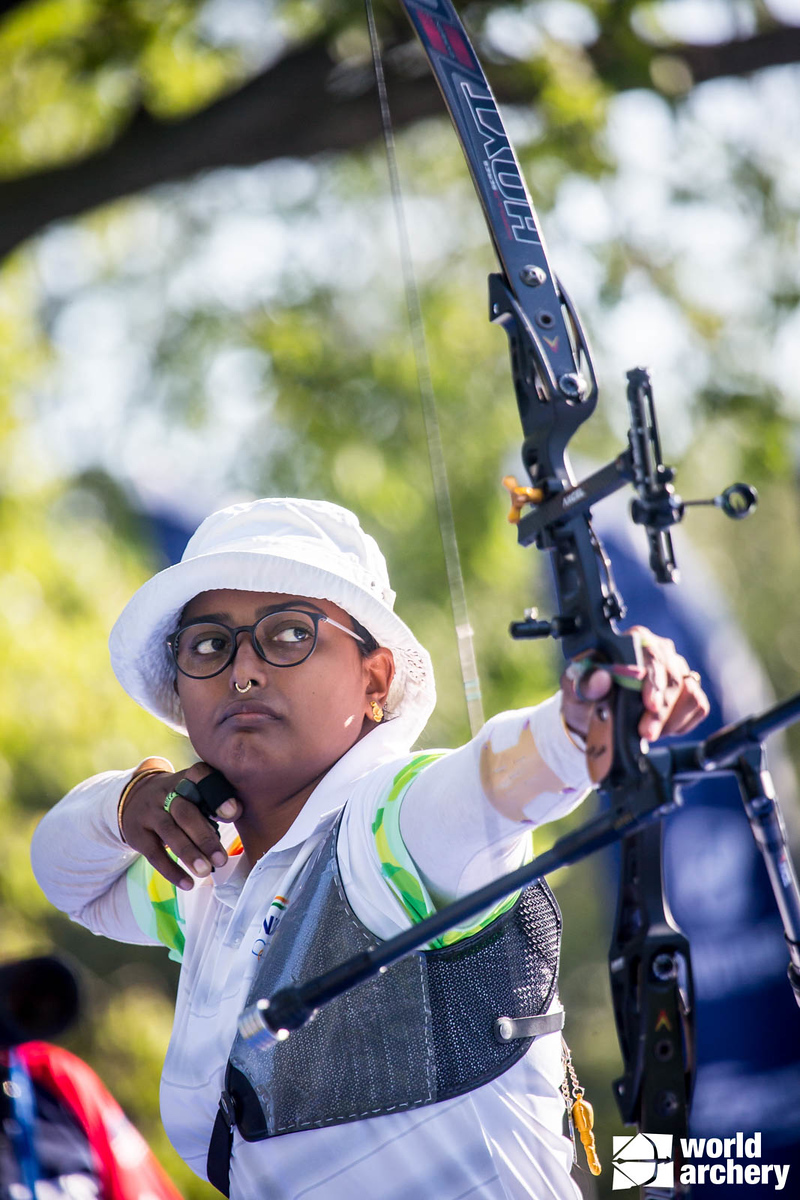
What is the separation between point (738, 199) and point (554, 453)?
145 inches

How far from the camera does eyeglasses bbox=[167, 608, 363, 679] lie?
1.65 meters

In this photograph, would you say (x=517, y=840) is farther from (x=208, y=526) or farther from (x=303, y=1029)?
(x=208, y=526)

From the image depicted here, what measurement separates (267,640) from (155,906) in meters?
0.61

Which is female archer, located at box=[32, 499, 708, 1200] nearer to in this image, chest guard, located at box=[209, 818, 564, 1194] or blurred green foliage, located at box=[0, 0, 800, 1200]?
chest guard, located at box=[209, 818, 564, 1194]

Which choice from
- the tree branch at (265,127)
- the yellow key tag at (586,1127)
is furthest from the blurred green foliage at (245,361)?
the yellow key tag at (586,1127)

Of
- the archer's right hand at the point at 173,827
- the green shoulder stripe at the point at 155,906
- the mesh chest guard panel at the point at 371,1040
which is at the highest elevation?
the archer's right hand at the point at 173,827

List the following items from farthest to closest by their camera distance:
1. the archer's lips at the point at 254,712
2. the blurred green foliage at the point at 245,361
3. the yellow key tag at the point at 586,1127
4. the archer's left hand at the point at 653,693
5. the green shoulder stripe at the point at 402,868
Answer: the blurred green foliage at the point at 245,361
the archer's lips at the point at 254,712
the yellow key tag at the point at 586,1127
the green shoulder stripe at the point at 402,868
the archer's left hand at the point at 653,693

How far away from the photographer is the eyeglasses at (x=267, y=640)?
1.65 metres

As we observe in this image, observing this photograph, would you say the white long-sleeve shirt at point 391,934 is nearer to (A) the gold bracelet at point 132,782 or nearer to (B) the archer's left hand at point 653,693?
(B) the archer's left hand at point 653,693

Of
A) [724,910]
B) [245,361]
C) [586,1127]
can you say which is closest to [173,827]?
[586,1127]

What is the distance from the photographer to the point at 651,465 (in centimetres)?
117

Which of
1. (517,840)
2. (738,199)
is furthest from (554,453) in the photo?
(738,199)

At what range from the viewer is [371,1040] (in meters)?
1.44

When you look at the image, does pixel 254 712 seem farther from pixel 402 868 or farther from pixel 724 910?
pixel 724 910
